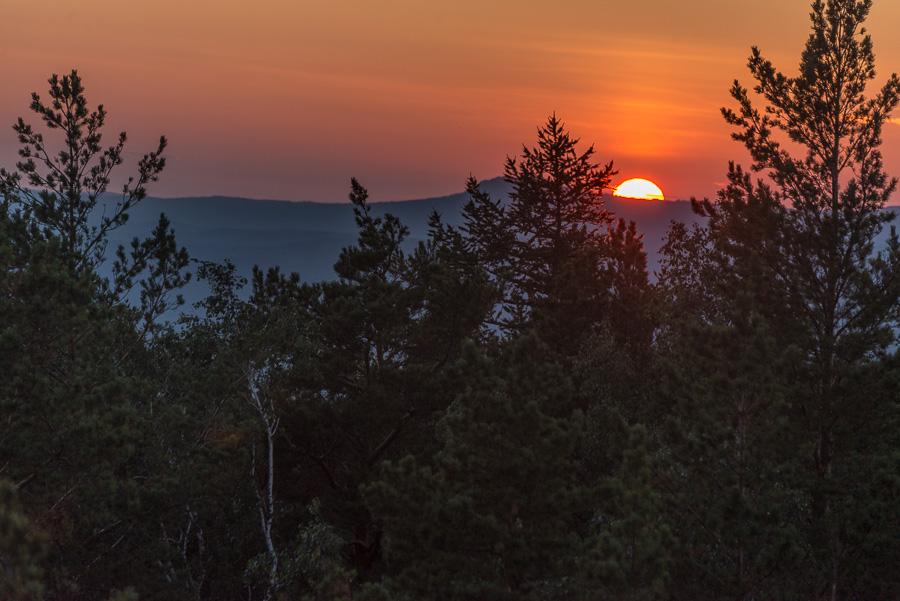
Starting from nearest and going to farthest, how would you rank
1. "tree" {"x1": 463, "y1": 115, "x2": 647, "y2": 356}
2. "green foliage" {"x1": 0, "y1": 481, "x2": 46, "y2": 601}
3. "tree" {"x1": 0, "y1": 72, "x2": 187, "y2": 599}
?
"green foliage" {"x1": 0, "y1": 481, "x2": 46, "y2": 601}, "tree" {"x1": 0, "y1": 72, "x2": 187, "y2": 599}, "tree" {"x1": 463, "y1": 115, "x2": 647, "y2": 356}

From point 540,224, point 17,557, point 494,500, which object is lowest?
point 494,500

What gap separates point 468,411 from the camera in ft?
59.1

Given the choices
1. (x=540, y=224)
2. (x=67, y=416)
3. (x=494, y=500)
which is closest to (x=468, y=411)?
(x=494, y=500)

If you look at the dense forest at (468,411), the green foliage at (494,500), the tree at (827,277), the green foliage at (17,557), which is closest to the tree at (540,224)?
the dense forest at (468,411)

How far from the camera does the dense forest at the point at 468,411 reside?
17.0m

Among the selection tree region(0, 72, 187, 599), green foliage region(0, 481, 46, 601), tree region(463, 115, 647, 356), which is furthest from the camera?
tree region(463, 115, 647, 356)

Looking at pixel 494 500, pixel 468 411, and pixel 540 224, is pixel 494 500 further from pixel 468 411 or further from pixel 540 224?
pixel 540 224

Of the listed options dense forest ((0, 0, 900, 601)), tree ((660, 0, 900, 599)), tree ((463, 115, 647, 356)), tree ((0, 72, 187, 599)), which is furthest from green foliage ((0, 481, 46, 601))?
tree ((463, 115, 647, 356))

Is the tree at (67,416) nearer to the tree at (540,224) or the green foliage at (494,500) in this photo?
the green foliage at (494,500)

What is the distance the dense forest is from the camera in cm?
1702

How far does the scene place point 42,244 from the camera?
59.4ft

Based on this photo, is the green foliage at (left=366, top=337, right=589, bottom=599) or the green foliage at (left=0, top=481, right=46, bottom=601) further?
the green foliage at (left=366, top=337, right=589, bottom=599)

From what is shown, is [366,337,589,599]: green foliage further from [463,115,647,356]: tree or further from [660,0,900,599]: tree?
[463,115,647,356]: tree

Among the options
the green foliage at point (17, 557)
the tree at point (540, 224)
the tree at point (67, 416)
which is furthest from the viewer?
the tree at point (540, 224)
